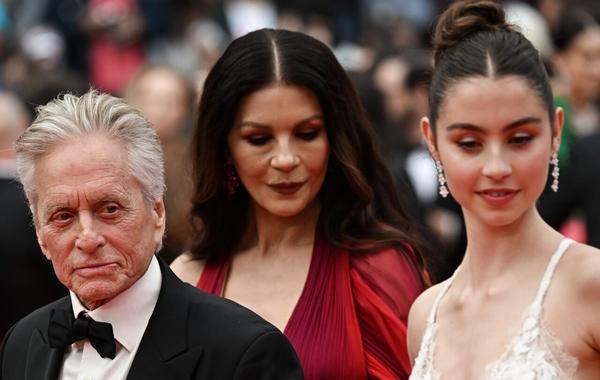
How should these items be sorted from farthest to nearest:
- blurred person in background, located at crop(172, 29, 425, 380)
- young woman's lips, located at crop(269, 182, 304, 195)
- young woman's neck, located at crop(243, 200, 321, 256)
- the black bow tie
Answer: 1. young woman's neck, located at crop(243, 200, 321, 256)
2. young woman's lips, located at crop(269, 182, 304, 195)
3. blurred person in background, located at crop(172, 29, 425, 380)
4. the black bow tie

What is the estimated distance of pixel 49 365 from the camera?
3.92 meters

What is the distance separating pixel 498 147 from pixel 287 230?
1273 mm

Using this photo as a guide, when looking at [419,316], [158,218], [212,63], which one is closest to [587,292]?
[419,316]

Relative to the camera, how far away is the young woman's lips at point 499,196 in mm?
4039

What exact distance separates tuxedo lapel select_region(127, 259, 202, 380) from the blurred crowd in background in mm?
1096

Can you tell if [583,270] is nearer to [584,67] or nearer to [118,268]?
[118,268]

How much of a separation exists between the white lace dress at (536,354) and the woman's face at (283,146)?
113 cm

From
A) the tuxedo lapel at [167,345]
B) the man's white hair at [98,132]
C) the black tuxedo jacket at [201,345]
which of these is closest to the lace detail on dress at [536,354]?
the black tuxedo jacket at [201,345]

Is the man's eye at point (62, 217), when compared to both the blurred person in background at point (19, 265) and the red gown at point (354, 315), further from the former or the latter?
the blurred person in background at point (19, 265)

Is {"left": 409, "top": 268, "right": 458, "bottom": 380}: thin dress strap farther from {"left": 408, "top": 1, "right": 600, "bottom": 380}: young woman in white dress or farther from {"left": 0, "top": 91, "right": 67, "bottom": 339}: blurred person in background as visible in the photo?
{"left": 0, "top": 91, "right": 67, "bottom": 339}: blurred person in background

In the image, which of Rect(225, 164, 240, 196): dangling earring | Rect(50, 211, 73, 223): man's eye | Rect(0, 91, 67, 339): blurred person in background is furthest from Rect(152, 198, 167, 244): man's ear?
Rect(0, 91, 67, 339): blurred person in background

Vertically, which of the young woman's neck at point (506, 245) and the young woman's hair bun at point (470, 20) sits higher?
the young woman's hair bun at point (470, 20)

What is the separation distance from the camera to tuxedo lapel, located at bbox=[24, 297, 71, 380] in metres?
3.91

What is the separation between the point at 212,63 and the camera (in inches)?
289
